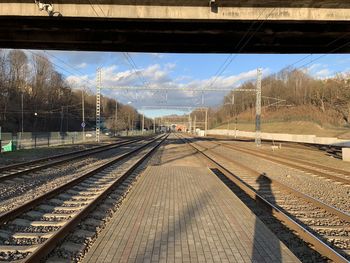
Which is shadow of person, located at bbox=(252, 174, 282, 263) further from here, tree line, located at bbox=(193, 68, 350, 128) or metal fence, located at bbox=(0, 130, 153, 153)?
tree line, located at bbox=(193, 68, 350, 128)

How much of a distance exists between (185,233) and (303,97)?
283 ft

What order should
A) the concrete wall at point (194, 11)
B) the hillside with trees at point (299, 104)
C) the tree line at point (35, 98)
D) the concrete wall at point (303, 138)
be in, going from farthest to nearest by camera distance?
1. the tree line at point (35, 98)
2. the hillside with trees at point (299, 104)
3. the concrete wall at point (303, 138)
4. the concrete wall at point (194, 11)

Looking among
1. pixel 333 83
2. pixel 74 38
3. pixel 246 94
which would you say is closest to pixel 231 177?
pixel 74 38

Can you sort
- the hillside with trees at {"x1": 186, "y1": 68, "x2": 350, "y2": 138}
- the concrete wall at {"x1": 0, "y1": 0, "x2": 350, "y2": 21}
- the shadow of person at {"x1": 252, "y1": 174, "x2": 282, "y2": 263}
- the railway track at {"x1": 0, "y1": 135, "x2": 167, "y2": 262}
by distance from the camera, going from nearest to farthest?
1. the shadow of person at {"x1": 252, "y1": 174, "x2": 282, "y2": 263}
2. the railway track at {"x1": 0, "y1": 135, "x2": 167, "y2": 262}
3. the concrete wall at {"x1": 0, "y1": 0, "x2": 350, "y2": 21}
4. the hillside with trees at {"x1": 186, "y1": 68, "x2": 350, "y2": 138}

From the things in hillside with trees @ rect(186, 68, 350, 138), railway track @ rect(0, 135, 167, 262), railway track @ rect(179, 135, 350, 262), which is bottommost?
railway track @ rect(179, 135, 350, 262)

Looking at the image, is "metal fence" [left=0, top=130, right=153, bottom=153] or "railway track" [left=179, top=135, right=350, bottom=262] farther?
"metal fence" [left=0, top=130, right=153, bottom=153]

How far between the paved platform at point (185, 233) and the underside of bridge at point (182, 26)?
7.66 metres

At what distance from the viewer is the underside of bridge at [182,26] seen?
16547 mm

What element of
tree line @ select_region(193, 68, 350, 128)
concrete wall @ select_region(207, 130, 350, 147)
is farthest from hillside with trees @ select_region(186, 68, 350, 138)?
concrete wall @ select_region(207, 130, 350, 147)

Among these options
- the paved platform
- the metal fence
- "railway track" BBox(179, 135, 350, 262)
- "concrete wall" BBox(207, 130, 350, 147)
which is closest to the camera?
the paved platform

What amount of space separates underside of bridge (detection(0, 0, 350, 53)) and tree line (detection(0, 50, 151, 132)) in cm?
6846

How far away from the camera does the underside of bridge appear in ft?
54.3

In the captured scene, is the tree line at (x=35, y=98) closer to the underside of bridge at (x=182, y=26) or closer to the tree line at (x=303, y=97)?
the tree line at (x=303, y=97)

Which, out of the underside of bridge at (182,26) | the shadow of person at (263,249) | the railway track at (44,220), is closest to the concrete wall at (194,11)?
the underside of bridge at (182,26)
